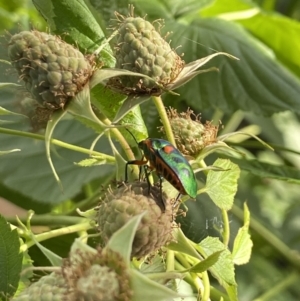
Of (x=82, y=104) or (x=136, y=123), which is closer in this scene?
(x=82, y=104)

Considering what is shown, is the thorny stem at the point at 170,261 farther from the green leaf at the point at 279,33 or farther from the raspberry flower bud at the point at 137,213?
the green leaf at the point at 279,33

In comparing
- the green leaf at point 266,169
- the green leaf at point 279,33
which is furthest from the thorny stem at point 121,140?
the green leaf at point 279,33

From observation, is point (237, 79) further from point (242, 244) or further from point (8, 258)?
point (8, 258)

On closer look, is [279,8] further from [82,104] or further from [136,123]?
[82,104]

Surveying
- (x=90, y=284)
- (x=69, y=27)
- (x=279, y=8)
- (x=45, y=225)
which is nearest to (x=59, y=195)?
(x=45, y=225)

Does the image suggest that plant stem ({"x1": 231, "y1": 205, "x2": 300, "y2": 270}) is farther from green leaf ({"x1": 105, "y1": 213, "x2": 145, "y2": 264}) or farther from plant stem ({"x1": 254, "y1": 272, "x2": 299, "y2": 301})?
green leaf ({"x1": 105, "y1": 213, "x2": 145, "y2": 264})

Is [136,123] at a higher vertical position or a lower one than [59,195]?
higher
